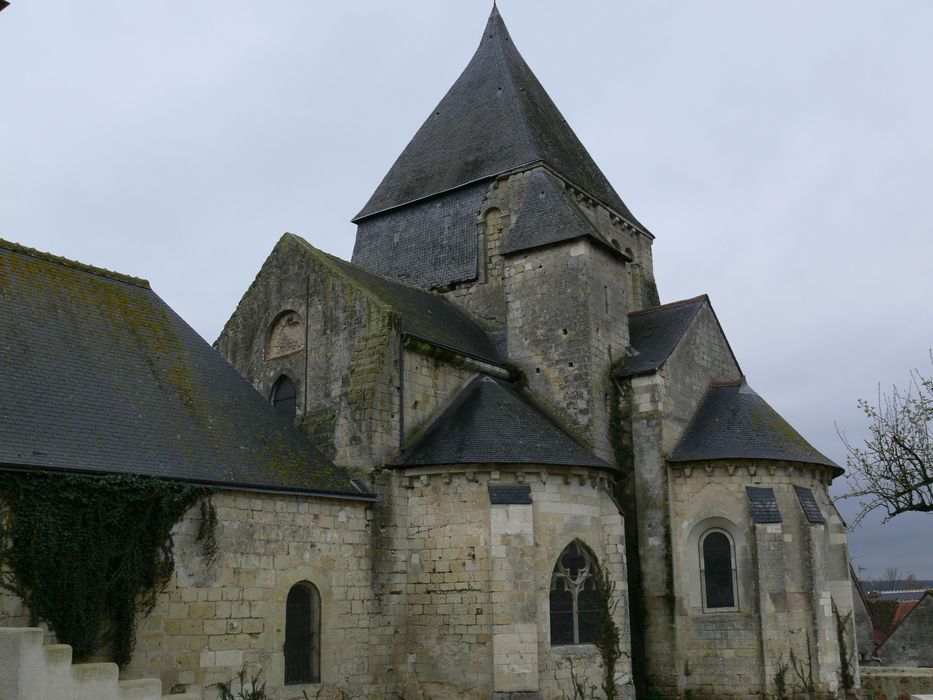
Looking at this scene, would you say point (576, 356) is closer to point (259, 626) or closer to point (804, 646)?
point (804, 646)

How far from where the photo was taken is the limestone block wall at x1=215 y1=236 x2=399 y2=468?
689 inches

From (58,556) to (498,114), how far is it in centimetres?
1763

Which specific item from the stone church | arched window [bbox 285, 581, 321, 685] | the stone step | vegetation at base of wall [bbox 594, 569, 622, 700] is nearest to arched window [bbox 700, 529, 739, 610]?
the stone church

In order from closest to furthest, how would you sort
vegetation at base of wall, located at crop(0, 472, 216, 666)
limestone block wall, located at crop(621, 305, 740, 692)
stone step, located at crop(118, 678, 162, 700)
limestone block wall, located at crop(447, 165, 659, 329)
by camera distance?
stone step, located at crop(118, 678, 162, 700) → vegetation at base of wall, located at crop(0, 472, 216, 666) → limestone block wall, located at crop(621, 305, 740, 692) → limestone block wall, located at crop(447, 165, 659, 329)

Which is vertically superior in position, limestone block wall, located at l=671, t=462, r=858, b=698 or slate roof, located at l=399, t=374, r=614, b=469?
slate roof, located at l=399, t=374, r=614, b=469

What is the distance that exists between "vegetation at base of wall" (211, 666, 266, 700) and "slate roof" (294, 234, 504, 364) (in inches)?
275

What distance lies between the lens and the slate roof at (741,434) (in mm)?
19594

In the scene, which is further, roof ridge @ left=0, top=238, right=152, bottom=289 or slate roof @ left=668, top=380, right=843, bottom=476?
slate roof @ left=668, top=380, right=843, bottom=476

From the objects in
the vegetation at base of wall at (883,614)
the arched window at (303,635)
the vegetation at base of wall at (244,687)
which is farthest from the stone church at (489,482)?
the vegetation at base of wall at (883,614)

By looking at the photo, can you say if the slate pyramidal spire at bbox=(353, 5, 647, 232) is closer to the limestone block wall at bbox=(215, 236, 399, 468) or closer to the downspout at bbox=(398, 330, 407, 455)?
the limestone block wall at bbox=(215, 236, 399, 468)

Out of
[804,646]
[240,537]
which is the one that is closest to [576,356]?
[804,646]

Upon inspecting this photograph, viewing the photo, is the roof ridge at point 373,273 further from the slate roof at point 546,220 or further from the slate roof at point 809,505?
the slate roof at point 809,505

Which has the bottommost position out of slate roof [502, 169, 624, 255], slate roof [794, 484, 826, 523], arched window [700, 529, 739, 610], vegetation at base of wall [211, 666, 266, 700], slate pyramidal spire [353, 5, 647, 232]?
vegetation at base of wall [211, 666, 266, 700]

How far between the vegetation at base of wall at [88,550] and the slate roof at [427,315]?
22.2 ft
